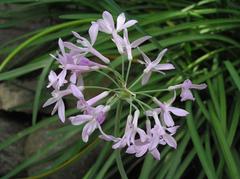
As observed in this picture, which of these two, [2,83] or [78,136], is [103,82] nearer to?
[78,136]

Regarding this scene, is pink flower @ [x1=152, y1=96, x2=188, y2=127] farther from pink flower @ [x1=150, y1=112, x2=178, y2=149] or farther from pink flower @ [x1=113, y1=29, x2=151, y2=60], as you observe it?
pink flower @ [x1=113, y1=29, x2=151, y2=60]

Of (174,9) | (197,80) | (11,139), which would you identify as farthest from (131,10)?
(11,139)

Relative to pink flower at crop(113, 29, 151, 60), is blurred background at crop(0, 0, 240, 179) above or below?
below

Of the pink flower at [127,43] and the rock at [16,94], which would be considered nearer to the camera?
the pink flower at [127,43]

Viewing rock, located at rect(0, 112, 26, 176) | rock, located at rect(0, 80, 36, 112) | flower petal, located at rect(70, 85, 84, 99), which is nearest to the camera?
flower petal, located at rect(70, 85, 84, 99)

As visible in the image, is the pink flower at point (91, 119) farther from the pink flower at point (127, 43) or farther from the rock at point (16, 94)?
the rock at point (16, 94)

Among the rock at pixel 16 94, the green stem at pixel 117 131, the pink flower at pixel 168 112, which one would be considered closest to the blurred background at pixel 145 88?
the rock at pixel 16 94

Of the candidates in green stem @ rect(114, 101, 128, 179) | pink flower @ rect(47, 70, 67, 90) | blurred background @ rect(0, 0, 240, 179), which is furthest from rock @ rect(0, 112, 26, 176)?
pink flower @ rect(47, 70, 67, 90)

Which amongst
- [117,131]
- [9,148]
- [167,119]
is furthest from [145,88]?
[167,119]
